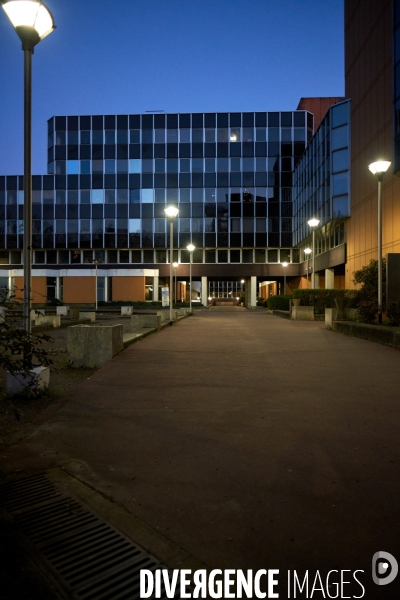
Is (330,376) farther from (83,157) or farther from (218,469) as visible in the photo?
(83,157)

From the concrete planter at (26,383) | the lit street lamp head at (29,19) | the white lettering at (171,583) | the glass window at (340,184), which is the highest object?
the glass window at (340,184)

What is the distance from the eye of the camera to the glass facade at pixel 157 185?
59312mm

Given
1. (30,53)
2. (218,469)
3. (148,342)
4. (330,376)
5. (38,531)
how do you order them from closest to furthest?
1. (38,531)
2. (218,469)
3. (30,53)
4. (330,376)
5. (148,342)

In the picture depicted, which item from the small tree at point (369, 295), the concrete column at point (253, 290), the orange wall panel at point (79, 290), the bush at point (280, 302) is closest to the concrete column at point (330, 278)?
the bush at point (280, 302)

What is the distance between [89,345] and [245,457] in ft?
19.0

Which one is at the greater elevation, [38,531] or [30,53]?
[30,53]

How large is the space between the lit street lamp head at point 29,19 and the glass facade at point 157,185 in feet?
171

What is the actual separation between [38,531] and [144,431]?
85.9 inches

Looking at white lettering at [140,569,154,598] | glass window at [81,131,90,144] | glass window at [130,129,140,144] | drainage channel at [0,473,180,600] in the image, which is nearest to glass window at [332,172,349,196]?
glass window at [130,129,140,144]

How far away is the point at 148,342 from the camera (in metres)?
14.1

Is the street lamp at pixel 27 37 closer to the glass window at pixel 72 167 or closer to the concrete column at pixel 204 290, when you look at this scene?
the concrete column at pixel 204 290

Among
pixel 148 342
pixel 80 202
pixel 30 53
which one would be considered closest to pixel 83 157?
pixel 80 202

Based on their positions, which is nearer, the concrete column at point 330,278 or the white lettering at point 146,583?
the white lettering at point 146,583

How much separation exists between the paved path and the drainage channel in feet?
1.01
